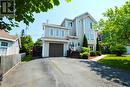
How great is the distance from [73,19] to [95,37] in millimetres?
7167

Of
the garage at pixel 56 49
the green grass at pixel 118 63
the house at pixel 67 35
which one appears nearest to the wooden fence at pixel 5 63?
the green grass at pixel 118 63

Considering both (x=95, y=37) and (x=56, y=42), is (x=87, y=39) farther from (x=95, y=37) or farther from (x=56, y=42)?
(x=56, y=42)

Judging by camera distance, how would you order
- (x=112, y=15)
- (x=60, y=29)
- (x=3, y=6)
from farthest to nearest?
(x=60, y=29) → (x=112, y=15) → (x=3, y=6)

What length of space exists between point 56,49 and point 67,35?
5.42 m

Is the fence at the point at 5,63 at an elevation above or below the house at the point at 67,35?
below

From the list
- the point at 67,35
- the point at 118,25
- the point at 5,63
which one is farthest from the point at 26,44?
the point at 5,63

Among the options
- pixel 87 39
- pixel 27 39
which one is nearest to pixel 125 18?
pixel 87 39

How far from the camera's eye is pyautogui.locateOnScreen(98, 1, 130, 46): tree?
85.5 feet

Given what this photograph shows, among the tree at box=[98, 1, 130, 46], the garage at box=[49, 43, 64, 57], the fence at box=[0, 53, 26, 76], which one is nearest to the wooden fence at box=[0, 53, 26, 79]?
the fence at box=[0, 53, 26, 76]

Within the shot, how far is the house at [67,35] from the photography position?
38.7m

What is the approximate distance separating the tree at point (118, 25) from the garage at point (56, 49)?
11824mm

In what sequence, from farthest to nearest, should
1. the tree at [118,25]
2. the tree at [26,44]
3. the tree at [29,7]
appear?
1. the tree at [26,44]
2. the tree at [118,25]
3. the tree at [29,7]

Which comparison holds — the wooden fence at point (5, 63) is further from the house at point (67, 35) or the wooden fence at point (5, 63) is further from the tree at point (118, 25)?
the house at point (67, 35)

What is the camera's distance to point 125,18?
26.0 metres
